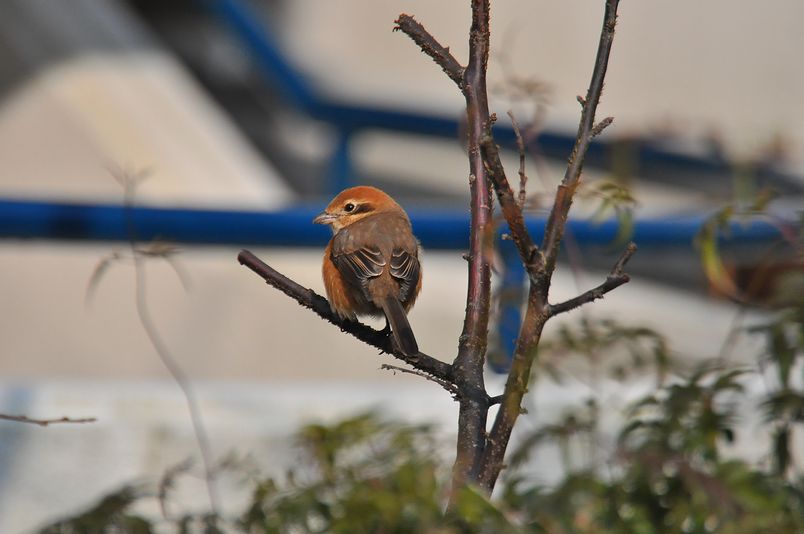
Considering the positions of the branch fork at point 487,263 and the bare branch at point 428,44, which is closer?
the branch fork at point 487,263

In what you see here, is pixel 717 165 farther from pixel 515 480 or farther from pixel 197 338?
pixel 515 480

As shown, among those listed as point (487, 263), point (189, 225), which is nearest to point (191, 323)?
point (189, 225)

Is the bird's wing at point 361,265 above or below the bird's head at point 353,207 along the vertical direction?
below

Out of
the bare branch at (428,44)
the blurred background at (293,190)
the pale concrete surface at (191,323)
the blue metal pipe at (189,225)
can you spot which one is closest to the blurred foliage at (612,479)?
the blurred background at (293,190)

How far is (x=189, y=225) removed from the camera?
149 inches

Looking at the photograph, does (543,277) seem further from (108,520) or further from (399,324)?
(108,520)

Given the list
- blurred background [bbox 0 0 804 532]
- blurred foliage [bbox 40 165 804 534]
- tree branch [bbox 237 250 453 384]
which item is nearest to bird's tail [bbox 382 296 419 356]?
tree branch [bbox 237 250 453 384]

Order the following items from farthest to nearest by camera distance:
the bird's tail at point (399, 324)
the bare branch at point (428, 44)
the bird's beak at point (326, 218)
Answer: the bird's beak at point (326, 218) → the bird's tail at point (399, 324) → the bare branch at point (428, 44)

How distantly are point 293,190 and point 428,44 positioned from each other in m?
8.66

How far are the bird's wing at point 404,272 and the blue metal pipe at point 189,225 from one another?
36.0 inches

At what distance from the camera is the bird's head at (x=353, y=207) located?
3162mm

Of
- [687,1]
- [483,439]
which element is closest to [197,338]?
[483,439]

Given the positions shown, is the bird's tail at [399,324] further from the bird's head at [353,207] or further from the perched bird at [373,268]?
the bird's head at [353,207]

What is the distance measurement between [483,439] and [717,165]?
813cm
